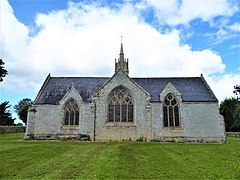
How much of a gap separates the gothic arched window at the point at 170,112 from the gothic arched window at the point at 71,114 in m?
11.3

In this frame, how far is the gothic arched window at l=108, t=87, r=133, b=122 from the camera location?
26875 mm

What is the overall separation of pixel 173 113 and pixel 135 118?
16.2 ft

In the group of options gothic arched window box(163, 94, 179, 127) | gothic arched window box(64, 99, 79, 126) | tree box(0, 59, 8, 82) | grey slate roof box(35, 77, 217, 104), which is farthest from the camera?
tree box(0, 59, 8, 82)

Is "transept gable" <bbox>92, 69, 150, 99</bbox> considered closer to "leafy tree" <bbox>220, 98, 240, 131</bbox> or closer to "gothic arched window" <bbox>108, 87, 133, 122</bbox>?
"gothic arched window" <bbox>108, 87, 133, 122</bbox>

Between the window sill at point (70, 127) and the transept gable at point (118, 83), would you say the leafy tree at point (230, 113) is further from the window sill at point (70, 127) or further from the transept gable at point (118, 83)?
the window sill at point (70, 127)

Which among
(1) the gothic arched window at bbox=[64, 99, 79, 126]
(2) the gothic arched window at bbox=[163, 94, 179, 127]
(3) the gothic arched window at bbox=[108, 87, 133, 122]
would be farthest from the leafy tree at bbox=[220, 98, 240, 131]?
(1) the gothic arched window at bbox=[64, 99, 79, 126]

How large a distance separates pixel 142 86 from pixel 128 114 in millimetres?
5157

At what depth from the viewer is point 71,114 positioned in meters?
28.2

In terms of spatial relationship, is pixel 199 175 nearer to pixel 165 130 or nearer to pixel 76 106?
pixel 165 130

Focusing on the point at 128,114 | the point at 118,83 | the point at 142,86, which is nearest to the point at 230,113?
the point at 142,86

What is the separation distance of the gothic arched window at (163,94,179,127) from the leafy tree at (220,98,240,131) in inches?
999

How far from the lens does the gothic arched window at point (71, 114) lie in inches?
1098

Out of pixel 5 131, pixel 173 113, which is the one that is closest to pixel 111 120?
pixel 173 113

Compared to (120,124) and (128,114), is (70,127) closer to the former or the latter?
(120,124)
